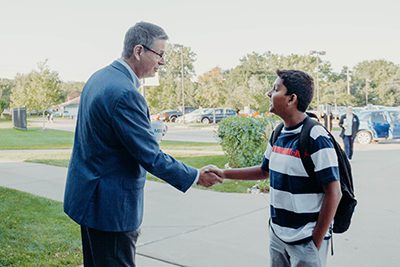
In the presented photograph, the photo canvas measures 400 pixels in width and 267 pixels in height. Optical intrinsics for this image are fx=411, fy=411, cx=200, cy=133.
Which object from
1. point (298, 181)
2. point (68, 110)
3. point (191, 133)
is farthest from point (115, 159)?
point (68, 110)

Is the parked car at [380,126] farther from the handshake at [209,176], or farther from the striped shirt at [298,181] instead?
the striped shirt at [298,181]

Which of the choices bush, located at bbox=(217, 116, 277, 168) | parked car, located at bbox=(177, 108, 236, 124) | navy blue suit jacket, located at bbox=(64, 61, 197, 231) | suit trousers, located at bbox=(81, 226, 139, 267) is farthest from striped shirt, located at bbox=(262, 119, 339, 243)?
parked car, located at bbox=(177, 108, 236, 124)

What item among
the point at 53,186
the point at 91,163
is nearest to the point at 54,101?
the point at 53,186

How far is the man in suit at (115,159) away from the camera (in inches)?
85.5

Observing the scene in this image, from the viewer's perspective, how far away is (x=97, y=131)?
221cm

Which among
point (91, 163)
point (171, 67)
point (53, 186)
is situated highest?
point (171, 67)

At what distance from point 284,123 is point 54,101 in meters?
34.2

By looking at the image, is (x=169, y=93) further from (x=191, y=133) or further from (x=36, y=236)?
(x=36, y=236)

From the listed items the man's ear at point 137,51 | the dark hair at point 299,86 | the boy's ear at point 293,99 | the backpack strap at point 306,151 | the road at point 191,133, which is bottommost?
the road at point 191,133

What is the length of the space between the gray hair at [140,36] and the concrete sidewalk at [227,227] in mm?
2540

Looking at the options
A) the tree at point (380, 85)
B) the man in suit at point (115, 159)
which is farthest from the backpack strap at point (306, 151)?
the tree at point (380, 85)

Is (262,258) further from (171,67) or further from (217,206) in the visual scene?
(171,67)

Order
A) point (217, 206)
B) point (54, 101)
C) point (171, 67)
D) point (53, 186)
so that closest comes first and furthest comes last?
1. point (217, 206)
2. point (53, 186)
3. point (54, 101)
4. point (171, 67)

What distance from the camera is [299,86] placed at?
2.29 meters
